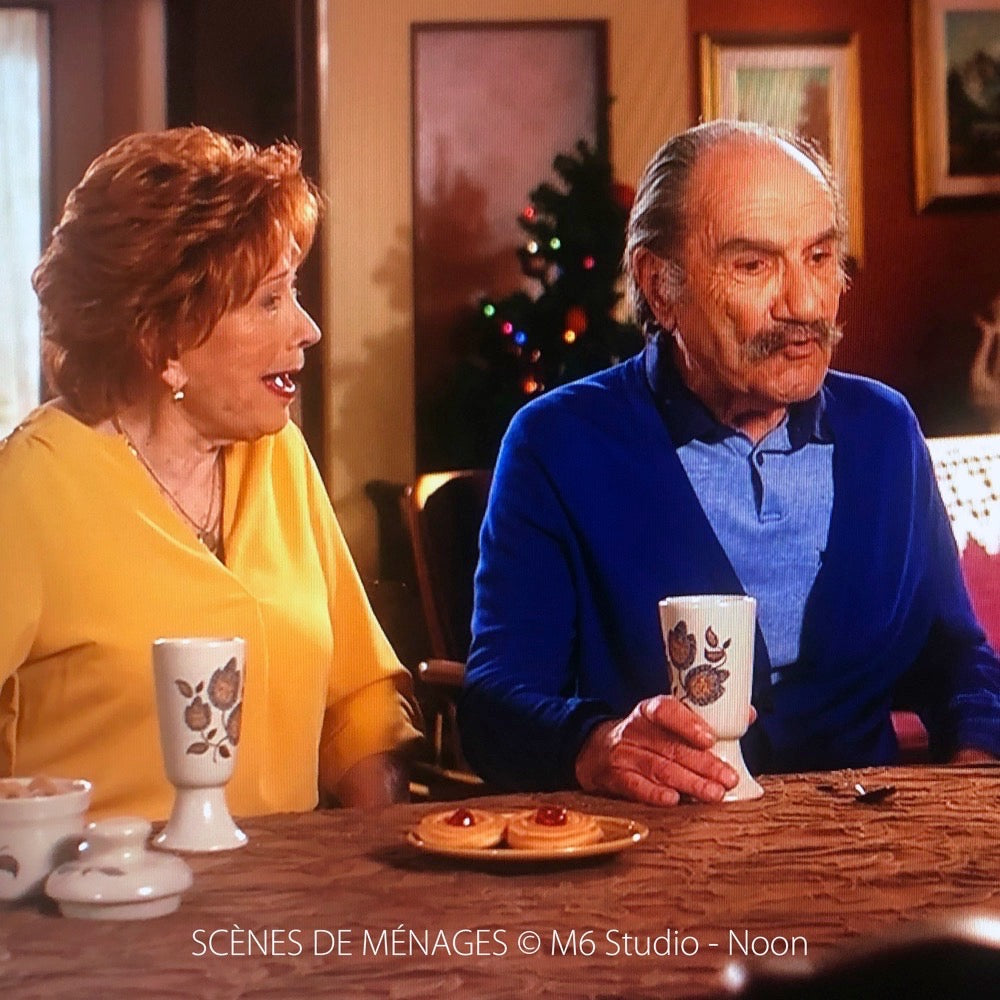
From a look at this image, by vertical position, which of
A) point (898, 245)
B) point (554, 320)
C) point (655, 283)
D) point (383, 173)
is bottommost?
point (655, 283)

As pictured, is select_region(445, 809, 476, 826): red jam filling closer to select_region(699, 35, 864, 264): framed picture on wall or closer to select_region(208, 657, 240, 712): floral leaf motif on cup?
select_region(208, 657, 240, 712): floral leaf motif on cup

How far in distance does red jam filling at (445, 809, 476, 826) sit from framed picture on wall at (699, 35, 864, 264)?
2664 mm

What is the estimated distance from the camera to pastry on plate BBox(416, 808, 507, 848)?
0.97 meters

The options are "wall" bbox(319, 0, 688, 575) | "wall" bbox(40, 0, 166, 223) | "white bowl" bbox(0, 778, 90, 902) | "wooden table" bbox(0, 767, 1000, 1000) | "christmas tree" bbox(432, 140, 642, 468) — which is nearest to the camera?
"wooden table" bbox(0, 767, 1000, 1000)

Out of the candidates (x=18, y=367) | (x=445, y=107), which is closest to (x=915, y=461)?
(x=18, y=367)

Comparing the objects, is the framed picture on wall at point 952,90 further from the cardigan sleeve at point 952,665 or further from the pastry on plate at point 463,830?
the pastry on plate at point 463,830

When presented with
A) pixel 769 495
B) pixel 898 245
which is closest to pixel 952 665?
pixel 769 495

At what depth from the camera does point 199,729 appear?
→ 1.01 meters

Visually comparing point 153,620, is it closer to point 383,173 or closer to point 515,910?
point 515,910

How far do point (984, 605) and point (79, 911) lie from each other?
195cm

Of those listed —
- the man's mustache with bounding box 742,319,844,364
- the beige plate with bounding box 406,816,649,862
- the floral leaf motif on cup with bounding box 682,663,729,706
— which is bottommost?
the beige plate with bounding box 406,816,649,862

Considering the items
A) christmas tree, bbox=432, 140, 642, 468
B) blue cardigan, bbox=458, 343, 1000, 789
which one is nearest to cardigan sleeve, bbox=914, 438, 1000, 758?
blue cardigan, bbox=458, 343, 1000, 789

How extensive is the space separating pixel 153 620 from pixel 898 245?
9.14 feet

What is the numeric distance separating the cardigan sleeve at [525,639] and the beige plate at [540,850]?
1.13 ft
